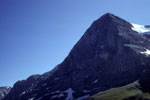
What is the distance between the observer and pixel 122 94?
502 ft

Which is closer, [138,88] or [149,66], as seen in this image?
[138,88]

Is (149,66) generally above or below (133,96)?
above

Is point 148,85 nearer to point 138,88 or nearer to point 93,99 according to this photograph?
point 138,88

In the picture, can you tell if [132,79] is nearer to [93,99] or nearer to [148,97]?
[93,99]

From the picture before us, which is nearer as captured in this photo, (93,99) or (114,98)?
(114,98)

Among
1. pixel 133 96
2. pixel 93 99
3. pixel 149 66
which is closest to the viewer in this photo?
pixel 133 96

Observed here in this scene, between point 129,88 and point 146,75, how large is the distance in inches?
881

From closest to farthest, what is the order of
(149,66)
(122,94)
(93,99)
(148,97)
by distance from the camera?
(148,97) → (122,94) → (93,99) → (149,66)

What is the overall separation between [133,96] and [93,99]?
114ft

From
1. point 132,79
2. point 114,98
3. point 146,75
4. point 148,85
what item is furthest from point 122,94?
point 132,79

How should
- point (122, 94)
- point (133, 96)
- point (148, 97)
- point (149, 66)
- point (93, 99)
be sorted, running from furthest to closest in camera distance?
Answer: point (149, 66) → point (93, 99) → point (122, 94) → point (133, 96) → point (148, 97)

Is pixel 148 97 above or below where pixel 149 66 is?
below

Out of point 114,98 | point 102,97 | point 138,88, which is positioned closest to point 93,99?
point 102,97

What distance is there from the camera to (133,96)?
140 meters
